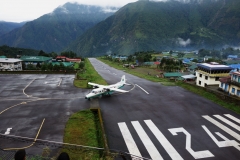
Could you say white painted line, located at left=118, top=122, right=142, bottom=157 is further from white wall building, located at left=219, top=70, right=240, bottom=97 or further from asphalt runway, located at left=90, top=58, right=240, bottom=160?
white wall building, located at left=219, top=70, right=240, bottom=97

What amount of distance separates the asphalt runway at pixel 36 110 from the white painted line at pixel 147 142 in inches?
362

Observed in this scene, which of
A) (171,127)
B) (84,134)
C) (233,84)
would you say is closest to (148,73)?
(233,84)

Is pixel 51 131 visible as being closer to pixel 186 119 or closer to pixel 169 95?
pixel 186 119

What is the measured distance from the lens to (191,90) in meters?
43.5

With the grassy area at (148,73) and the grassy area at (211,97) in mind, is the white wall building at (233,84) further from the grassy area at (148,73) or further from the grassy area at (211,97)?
the grassy area at (148,73)

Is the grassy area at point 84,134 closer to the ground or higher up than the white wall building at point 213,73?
closer to the ground

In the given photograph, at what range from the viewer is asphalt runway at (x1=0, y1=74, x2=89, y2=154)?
74.1 feet

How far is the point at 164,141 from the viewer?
71.1ft

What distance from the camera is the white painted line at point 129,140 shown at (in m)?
19.5

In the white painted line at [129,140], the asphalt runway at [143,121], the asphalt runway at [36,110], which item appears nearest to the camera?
the white painted line at [129,140]

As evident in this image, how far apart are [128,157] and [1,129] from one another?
16.7 meters

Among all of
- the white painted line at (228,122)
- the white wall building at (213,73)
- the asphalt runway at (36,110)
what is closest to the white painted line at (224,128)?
the white painted line at (228,122)

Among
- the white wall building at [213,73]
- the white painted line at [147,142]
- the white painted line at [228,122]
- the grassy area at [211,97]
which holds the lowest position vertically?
the white painted line at [147,142]

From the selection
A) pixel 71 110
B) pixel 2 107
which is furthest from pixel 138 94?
pixel 2 107
